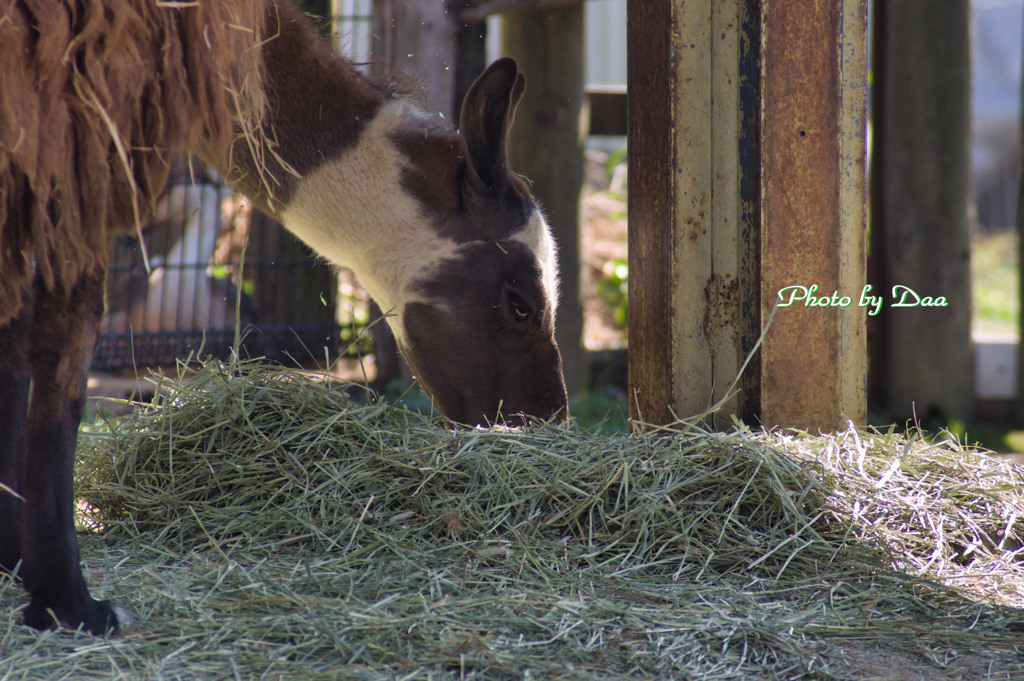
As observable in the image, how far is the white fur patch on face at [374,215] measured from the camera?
3.00 m

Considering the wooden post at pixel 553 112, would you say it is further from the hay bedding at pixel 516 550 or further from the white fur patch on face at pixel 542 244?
the hay bedding at pixel 516 550

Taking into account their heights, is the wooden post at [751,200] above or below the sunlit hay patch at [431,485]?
above

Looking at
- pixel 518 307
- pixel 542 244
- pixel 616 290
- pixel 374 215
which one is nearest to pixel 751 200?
pixel 542 244

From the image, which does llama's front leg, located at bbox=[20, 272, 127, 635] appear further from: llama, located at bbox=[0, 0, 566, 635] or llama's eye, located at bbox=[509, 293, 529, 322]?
llama's eye, located at bbox=[509, 293, 529, 322]

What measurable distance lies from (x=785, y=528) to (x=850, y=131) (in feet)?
4.40

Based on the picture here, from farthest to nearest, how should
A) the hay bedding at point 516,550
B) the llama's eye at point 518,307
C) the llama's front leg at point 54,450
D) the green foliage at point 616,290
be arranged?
the green foliage at point 616,290
the llama's eye at point 518,307
the llama's front leg at point 54,450
the hay bedding at point 516,550

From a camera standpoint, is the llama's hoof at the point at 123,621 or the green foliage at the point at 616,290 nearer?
the llama's hoof at the point at 123,621

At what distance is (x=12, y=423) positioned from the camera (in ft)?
8.05

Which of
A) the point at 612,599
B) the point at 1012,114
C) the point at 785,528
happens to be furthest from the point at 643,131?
the point at 1012,114

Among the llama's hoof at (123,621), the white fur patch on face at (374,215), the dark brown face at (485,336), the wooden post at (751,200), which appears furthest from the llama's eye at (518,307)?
the llama's hoof at (123,621)

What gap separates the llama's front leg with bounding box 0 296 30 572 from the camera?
7.88 ft

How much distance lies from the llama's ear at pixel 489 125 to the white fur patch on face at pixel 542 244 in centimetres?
16

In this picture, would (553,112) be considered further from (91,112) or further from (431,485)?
(91,112)

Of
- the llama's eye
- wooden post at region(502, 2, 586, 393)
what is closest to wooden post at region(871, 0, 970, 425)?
wooden post at region(502, 2, 586, 393)
